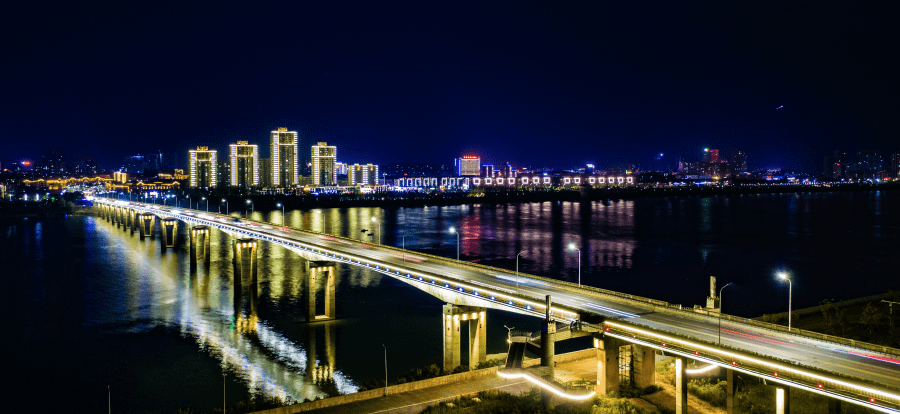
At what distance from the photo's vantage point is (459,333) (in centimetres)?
2956

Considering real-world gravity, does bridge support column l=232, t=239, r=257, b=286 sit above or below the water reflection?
above

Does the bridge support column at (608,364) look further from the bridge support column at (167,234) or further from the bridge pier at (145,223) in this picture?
the bridge pier at (145,223)

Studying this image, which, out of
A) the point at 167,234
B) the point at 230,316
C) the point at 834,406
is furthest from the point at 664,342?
the point at 167,234

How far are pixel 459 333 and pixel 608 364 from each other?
329 inches

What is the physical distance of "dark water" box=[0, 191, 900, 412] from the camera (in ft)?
105

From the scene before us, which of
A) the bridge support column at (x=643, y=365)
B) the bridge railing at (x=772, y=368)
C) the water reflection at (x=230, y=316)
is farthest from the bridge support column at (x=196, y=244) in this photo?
the bridge railing at (x=772, y=368)

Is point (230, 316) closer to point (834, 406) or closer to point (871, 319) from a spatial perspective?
point (834, 406)

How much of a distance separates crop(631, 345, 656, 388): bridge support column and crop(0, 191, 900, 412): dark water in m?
13.1

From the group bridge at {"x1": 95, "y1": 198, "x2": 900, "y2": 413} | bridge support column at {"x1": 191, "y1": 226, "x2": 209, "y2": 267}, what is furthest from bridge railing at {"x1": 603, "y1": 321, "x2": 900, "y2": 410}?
bridge support column at {"x1": 191, "y1": 226, "x2": 209, "y2": 267}

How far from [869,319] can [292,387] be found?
116ft

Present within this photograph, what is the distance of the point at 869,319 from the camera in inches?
1489

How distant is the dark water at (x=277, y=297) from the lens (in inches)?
1264

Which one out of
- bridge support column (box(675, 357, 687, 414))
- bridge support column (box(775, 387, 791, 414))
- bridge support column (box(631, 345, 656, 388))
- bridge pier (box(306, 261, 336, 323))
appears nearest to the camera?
bridge support column (box(775, 387, 791, 414))

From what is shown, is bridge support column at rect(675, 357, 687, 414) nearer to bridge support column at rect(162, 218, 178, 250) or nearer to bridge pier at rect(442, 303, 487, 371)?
bridge pier at rect(442, 303, 487, 371)
